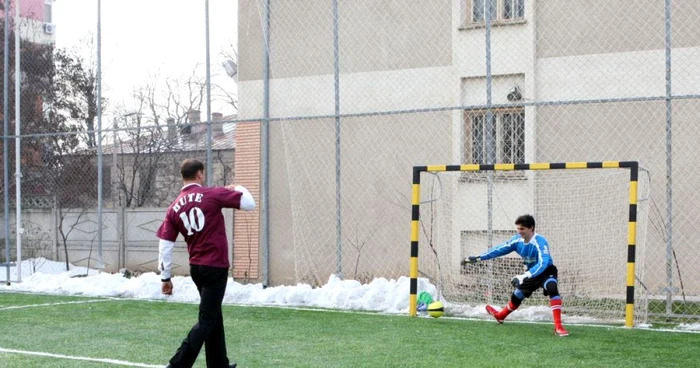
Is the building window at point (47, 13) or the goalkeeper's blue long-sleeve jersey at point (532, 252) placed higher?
the building window at point (47, 13)

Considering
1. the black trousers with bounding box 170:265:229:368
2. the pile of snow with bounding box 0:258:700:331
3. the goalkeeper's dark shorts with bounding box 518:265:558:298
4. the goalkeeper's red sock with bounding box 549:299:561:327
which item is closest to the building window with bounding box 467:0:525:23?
the pile of snow with bounding box 0:258:700:331

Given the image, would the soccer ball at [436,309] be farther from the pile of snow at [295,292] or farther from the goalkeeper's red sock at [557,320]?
the goalkeeper's red sock at [557,320]

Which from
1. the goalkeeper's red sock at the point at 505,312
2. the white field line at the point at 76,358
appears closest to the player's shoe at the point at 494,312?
the goalkeeper's red sock at the point at 505,312

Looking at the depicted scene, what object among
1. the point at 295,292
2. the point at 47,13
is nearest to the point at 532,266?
the point at 295,292

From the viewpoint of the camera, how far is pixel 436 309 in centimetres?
1105

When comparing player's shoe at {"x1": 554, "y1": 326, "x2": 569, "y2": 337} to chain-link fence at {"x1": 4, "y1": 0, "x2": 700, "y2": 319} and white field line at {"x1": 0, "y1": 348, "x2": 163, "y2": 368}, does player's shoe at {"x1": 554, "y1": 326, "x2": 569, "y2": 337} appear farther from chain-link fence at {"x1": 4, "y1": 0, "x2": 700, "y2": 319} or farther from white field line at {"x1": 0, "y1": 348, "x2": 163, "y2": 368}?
white field line at {"x1": 0, "y1": 348, "x2": 163, "y2": 368}

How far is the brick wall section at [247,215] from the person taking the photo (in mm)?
17453

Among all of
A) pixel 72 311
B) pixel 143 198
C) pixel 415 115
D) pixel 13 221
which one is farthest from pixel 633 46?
pixel 13 221

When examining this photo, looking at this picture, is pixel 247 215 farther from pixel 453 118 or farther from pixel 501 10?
pixel 501 10

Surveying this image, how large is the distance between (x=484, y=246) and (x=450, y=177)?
3.56 feet

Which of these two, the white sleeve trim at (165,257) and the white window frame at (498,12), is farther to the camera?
the white window frame at (498,12)

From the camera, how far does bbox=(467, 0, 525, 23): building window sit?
621 inches

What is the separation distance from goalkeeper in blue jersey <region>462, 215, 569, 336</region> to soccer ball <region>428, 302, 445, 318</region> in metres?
0.96

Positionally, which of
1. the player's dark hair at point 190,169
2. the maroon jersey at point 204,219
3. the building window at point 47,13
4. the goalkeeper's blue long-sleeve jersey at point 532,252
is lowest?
the goalkeeper's blue long-sleeve jersey at point 532,252
